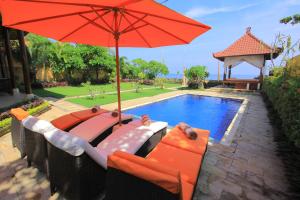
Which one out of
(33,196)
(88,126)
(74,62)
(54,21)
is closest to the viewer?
(33,196)

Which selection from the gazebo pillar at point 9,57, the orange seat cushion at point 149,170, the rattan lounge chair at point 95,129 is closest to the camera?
the orange seat cushion at point 149,170

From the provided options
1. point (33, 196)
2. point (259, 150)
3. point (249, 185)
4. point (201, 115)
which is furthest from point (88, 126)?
point (201, 115)

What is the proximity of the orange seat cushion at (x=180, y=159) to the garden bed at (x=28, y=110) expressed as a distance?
5108mm

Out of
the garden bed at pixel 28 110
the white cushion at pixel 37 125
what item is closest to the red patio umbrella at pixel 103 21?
the white cushion at pixel 37 125

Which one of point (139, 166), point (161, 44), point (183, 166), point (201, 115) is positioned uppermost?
point (161, 44)

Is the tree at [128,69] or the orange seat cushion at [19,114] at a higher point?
the tree at [128,69]

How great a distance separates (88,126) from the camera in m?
4.39

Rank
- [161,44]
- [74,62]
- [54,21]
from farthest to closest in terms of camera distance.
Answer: [74,62] → [161,44] → [54,21]

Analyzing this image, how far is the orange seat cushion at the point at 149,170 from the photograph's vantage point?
5.15 feet

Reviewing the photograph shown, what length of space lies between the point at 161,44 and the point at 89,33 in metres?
2.06

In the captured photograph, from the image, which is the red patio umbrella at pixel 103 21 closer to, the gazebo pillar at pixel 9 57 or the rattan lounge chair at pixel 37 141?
the rattan lounge chair at pixel 37 141

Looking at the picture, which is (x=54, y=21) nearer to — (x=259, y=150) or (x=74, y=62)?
(x=259, y=150)

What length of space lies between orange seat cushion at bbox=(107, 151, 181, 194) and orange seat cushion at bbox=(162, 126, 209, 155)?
186cm

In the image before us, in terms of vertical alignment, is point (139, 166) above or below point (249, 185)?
above
